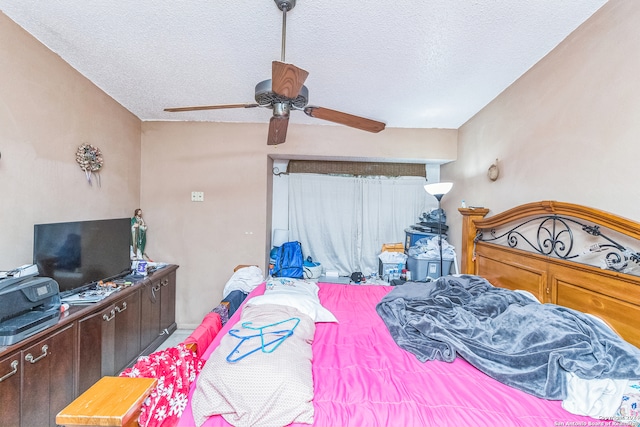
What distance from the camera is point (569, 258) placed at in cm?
151

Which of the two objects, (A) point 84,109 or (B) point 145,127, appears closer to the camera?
(A) point 84,109

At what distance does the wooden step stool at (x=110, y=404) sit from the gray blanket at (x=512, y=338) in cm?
122

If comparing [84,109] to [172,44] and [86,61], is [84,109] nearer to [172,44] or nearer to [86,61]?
[86,61]

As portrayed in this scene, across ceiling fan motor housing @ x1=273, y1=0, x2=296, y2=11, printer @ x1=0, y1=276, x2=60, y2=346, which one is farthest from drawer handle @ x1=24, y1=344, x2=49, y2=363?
ceiling fan motor housing @ x1=273, y1=0, x2=296, y2=11

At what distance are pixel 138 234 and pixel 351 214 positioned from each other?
Answer: 2.52m

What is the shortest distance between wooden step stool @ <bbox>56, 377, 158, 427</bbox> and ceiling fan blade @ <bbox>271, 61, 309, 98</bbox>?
1.31m

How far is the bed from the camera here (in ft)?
3.20

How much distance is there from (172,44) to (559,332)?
262 cm

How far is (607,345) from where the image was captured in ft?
3.60

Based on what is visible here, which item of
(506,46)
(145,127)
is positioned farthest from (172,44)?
(506,46)

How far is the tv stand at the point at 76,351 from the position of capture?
1.31 metres

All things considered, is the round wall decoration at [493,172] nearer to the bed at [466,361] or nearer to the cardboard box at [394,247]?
the bed at [466,361]

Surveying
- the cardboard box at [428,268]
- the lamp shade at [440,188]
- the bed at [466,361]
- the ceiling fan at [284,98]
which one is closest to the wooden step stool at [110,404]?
the bed at [466,361]

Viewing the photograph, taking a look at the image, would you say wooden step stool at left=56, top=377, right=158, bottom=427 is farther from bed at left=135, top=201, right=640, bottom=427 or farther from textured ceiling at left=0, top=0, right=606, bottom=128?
textured ceiling at left=0, top=0, right=606, bottom=128
